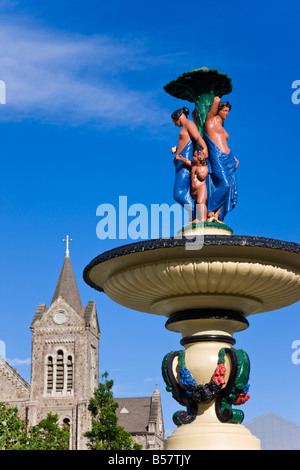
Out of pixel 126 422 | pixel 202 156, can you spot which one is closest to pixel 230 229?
pixel 202 156

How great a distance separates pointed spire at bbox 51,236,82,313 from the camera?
67.7m

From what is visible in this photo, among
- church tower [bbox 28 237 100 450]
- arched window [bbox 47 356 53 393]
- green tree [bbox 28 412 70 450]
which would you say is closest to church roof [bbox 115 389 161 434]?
church tower [bbox 28 237 100 450]

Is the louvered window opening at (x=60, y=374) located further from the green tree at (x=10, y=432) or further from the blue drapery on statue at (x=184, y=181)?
the blue drapery on statue at (x=184, y=181)

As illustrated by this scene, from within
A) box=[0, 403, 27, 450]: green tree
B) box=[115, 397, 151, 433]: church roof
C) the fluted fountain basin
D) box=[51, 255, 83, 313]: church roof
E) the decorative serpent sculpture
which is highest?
box=[51, 255, 83, 313]: church roof

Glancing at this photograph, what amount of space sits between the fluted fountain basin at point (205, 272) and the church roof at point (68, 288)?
58.1 m

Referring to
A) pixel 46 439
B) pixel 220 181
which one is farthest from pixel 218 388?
pixel 46 439

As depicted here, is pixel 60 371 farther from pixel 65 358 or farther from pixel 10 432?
pixel 10 432

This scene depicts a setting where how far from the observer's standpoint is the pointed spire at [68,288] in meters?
67.7

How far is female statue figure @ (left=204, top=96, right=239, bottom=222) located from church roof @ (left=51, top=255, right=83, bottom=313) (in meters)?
57.9

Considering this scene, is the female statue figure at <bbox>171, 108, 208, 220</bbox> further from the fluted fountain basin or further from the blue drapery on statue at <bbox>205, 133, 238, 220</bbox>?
the fluted fountain basin

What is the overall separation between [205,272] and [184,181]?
6.55 feet

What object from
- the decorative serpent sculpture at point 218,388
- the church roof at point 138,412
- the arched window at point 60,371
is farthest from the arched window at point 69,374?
the decorative serpent sculpture at point 218,388
